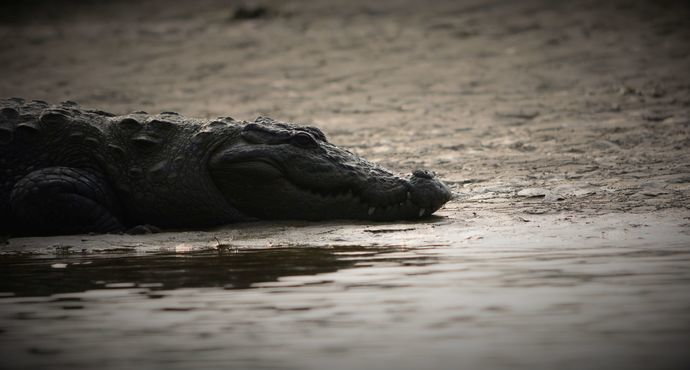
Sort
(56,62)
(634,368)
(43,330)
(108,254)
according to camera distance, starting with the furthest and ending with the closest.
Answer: (56,62), (108,254), (43,330), (634,368)

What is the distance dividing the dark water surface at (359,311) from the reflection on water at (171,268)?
0.02 metres

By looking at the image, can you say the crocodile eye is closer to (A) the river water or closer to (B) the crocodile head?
(B) the crocodile head

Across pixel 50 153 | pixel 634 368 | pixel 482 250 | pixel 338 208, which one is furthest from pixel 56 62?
pixel 634 368

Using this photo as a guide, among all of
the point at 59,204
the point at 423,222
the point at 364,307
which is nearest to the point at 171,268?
the point at 364,307

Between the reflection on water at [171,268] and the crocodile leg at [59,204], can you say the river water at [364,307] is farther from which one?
the crocodile leg at [59,204]

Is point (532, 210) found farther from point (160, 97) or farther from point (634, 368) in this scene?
point (160, 97)

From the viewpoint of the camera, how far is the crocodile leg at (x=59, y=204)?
20.3 feet

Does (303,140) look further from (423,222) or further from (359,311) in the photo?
(359,311)

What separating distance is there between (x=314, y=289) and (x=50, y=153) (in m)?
3.01

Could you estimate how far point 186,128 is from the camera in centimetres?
666

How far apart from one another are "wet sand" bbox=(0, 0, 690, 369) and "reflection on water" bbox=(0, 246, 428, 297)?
25 millimetres

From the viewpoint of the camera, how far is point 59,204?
6.20 metres

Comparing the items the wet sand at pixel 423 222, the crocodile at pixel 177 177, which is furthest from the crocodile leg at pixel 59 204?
the wet sand at pixel 423 222

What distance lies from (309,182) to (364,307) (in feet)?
8.53
